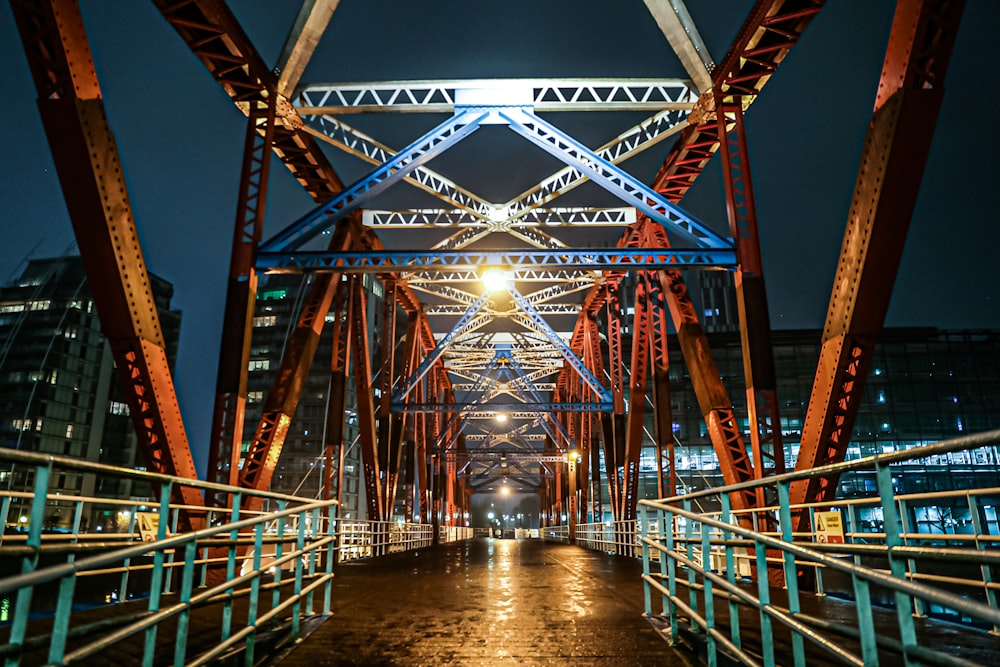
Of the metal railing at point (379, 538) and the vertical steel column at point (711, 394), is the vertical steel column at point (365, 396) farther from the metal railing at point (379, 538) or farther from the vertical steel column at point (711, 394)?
the vertical steel column at point (711, 394)

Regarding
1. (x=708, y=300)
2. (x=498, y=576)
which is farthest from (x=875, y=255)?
(x=708, y=300)

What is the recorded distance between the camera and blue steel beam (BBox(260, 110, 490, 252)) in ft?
41.5

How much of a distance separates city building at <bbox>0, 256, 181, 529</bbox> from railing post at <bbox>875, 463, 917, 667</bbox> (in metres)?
69.5

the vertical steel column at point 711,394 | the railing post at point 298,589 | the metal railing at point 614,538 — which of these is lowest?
the metal railing at point 614,538

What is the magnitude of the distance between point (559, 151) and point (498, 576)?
8.25 meters

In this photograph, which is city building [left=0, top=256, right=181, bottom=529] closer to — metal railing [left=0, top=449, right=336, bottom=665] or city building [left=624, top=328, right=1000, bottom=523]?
city building [left=624, top=328, right=1000, bottom=523]

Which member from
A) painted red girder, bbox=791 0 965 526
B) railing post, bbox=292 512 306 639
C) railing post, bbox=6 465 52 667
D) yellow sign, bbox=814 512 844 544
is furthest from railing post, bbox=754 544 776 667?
yellow sign, bbox=814 512 844 544

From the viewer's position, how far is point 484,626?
6.43m

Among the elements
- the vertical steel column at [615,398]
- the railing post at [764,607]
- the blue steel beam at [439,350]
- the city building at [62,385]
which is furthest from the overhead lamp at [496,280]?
the city building at [62,385]

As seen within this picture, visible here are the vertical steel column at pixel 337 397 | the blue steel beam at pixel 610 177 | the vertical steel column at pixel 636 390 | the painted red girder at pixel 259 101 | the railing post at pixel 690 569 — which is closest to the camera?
the railing post at pixel 690 569

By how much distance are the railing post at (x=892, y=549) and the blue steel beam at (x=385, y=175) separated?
11.2 meters

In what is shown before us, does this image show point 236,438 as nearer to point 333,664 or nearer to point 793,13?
point 333,664

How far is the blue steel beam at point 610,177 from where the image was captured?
41.0ft

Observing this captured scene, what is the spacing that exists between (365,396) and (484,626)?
49.7 feet
